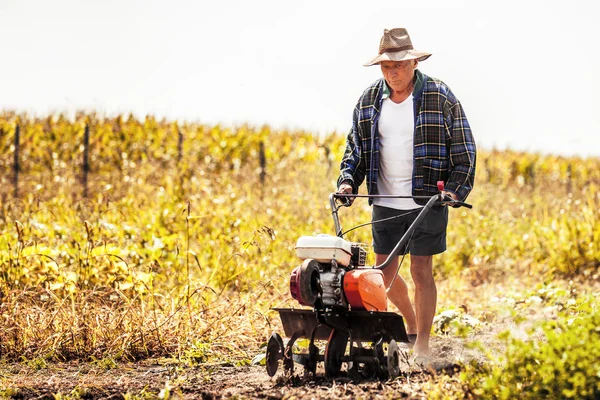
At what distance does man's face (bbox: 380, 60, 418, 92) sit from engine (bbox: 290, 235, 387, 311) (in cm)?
125

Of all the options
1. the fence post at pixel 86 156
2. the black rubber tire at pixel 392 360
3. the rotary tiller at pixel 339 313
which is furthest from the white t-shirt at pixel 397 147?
the fence post at pixel 86 156

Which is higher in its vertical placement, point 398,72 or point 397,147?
point 398,72

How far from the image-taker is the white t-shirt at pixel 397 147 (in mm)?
4980

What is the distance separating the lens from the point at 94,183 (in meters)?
14.4

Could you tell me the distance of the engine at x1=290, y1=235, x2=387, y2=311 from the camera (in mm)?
4059

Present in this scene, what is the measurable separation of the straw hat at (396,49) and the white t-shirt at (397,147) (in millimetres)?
300

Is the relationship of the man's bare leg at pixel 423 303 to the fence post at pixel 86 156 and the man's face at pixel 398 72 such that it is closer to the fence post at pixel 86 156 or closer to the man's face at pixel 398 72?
the man's face at pixel 398 72

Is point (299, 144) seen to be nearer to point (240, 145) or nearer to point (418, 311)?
point (240, 145)

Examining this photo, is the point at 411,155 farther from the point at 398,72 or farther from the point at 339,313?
the point at 339,313

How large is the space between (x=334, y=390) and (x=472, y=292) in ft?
18.4

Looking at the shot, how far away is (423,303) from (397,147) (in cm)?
101

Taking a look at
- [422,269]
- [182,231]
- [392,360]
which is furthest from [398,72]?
[182,231]

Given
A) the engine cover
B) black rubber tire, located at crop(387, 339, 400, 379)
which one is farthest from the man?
the engine cover

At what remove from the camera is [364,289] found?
4.09 meters
